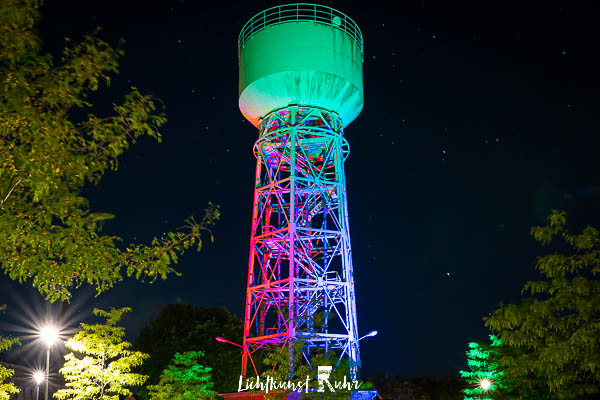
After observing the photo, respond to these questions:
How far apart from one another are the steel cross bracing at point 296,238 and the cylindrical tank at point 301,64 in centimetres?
79

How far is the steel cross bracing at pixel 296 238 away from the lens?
84.5 ft

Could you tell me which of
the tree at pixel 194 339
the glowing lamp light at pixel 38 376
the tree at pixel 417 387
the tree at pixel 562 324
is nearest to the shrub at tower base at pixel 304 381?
the tree at pixel 562 324

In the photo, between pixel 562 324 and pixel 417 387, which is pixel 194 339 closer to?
pixel 417 387

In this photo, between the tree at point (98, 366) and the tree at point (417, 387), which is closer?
the tree at point (98, 366)

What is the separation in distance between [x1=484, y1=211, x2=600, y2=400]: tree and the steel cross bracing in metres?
10.1

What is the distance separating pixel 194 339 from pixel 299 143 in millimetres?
21679

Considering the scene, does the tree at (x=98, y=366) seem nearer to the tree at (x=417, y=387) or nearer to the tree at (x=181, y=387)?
the tree at (x=181, y=387)

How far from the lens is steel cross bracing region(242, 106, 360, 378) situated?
84.5 feet

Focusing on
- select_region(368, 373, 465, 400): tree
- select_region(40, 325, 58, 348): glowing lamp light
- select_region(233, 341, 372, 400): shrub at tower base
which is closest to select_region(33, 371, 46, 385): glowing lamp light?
select_region(40, 325, 58, 348): glowing lamp light

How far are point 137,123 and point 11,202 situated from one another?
7.48 feet

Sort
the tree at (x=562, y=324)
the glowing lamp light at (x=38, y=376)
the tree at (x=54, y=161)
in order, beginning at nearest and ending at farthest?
the tree at (x=54, y=161) < the tree at (x=562, y=324) < the glowing lamp light at (x=38, y=376)

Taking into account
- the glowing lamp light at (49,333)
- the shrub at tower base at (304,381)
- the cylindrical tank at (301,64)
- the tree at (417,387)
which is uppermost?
the cylindrical tank at (301,64)

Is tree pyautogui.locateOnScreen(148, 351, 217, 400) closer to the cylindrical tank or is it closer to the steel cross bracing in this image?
the steel cross bracing

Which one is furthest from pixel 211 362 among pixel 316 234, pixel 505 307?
pixel 505 307
